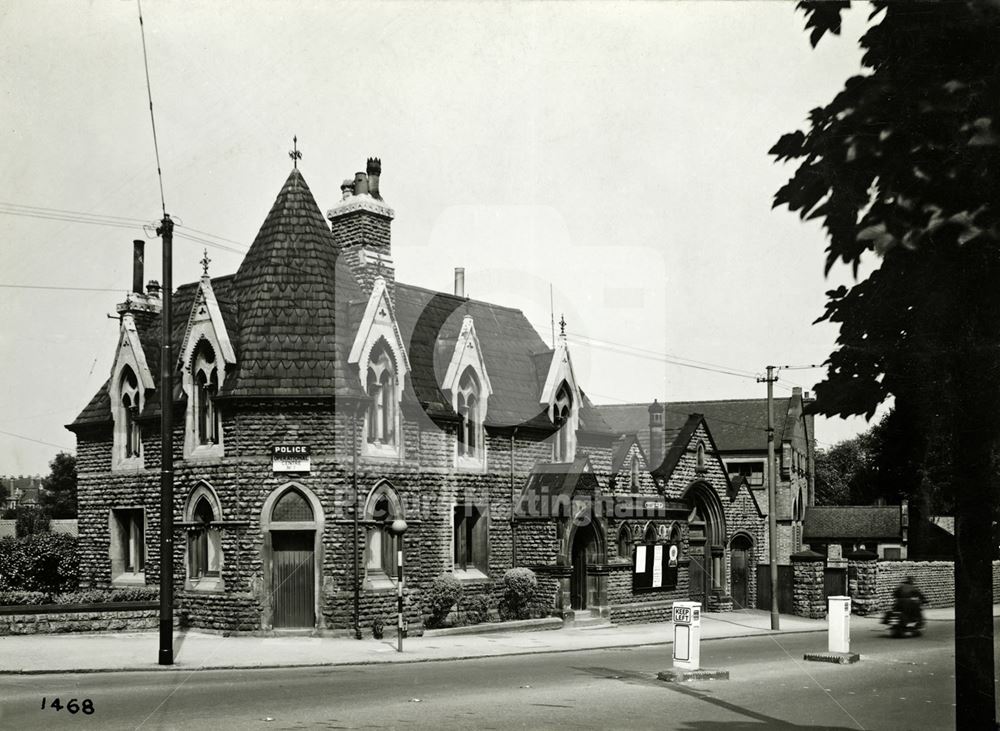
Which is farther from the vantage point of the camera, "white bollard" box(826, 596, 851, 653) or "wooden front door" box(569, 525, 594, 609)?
"wooden front door" box(569, 525, 594, 609)

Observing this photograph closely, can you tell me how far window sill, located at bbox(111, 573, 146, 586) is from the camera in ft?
89.2

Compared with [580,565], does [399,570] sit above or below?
above

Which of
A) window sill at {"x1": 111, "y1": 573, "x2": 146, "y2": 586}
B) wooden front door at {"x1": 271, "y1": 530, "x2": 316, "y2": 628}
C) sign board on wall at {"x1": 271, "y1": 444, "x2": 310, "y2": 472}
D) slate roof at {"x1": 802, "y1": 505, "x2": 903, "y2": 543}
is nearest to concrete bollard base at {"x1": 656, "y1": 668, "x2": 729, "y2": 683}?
wooden front door at {"x1": 271, "y1": 530, "x2": 316, "y2": 628}

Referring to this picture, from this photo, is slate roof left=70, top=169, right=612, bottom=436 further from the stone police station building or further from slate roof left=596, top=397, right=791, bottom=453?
slate roof left=596, top=397, right=791, bottom=453

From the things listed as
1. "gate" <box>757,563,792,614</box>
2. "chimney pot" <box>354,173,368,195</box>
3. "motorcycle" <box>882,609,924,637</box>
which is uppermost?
"chimney pot" <box>354,173,368,195</box>

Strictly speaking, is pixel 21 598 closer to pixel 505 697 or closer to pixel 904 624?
pixel 505 697

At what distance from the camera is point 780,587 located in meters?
35.9

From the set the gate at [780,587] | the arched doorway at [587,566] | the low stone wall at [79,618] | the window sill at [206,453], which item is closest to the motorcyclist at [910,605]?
the arched doorway at [587,566]

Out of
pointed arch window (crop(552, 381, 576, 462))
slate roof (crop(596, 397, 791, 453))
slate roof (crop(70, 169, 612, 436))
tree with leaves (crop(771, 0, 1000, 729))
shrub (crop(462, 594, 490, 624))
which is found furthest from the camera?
slate roof (crop(596, 397, 791, 453))

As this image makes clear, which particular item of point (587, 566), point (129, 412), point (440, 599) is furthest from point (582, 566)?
point (129, 412)

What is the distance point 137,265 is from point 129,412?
4895 mm

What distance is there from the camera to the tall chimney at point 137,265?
29.9 metres

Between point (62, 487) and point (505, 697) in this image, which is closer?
point (505, 697)

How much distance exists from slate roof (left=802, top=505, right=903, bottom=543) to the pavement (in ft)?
96.2
